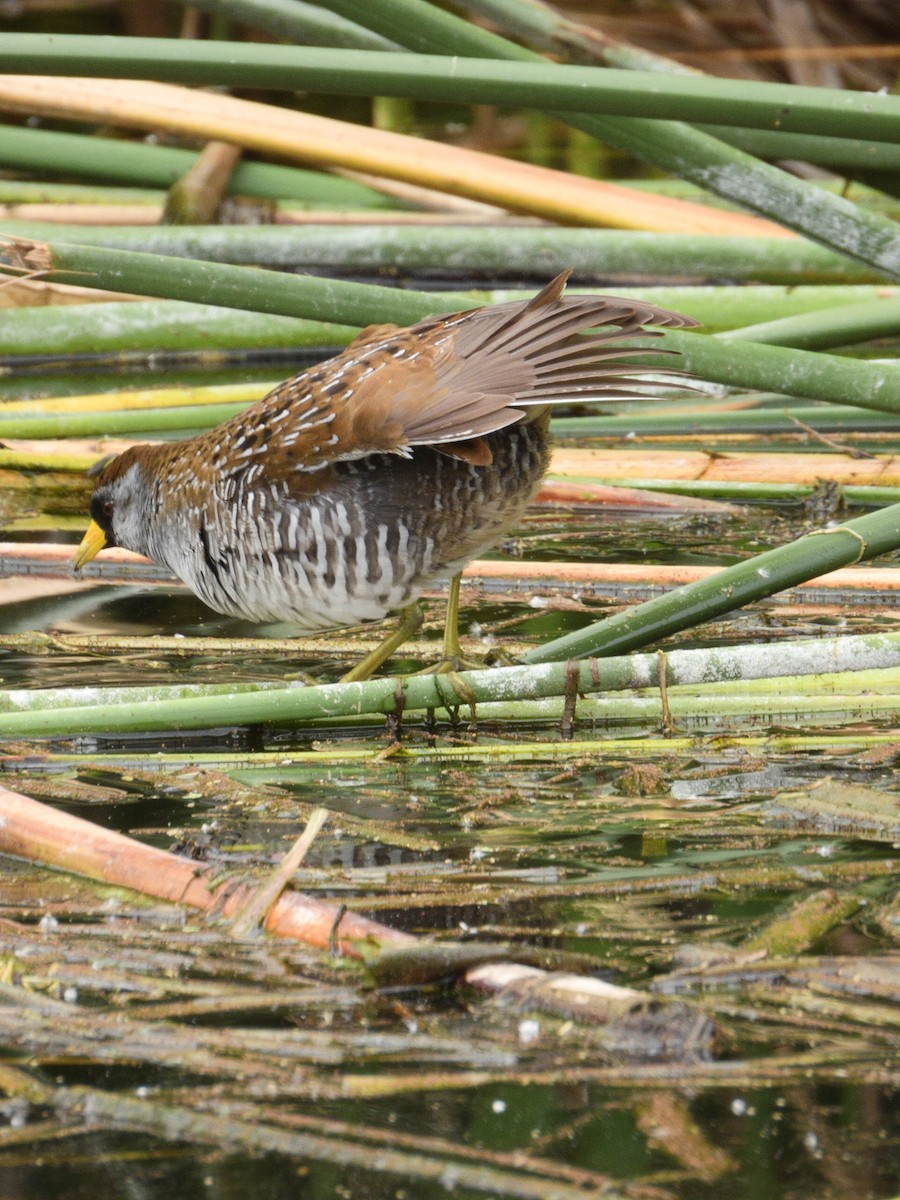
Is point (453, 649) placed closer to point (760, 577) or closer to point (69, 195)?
point (760, 577)

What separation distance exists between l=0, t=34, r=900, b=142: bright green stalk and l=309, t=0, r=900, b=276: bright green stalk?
31 centimetres

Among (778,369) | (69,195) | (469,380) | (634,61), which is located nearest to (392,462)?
(469,380)

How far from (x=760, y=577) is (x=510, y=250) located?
273 centimetres

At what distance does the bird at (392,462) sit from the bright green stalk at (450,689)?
18.4 inches

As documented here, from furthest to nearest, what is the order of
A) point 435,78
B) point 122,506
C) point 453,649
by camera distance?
point 122,506
point 453,649
point 435,78

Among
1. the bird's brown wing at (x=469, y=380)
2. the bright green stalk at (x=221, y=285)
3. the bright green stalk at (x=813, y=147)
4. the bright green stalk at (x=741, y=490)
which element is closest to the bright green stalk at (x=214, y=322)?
the bright green stalk at (x=741, y=490)

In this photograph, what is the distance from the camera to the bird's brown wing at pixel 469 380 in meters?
3.40

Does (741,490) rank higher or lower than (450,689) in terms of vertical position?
higher

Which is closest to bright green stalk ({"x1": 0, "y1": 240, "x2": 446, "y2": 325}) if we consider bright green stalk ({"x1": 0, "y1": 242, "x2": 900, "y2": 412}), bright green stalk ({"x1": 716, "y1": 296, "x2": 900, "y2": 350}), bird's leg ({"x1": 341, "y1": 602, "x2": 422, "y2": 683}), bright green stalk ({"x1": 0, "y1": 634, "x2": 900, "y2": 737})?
bright green stalk ({"x1": 0, "y1": 242, "x2": 900, "y2": 412})

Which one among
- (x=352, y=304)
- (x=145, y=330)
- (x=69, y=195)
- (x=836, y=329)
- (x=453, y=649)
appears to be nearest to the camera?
(x=352, y=304)

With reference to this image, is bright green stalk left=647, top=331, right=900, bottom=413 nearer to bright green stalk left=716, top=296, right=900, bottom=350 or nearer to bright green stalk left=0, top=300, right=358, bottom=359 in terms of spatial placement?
bright green stalk left=716, top=296, right=900, bottom=350

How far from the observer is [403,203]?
25.2 feet

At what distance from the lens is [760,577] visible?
3215 millimetres

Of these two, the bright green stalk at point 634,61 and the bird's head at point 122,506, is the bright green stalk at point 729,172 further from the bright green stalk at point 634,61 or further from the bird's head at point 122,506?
the bird's head at point 122,506
